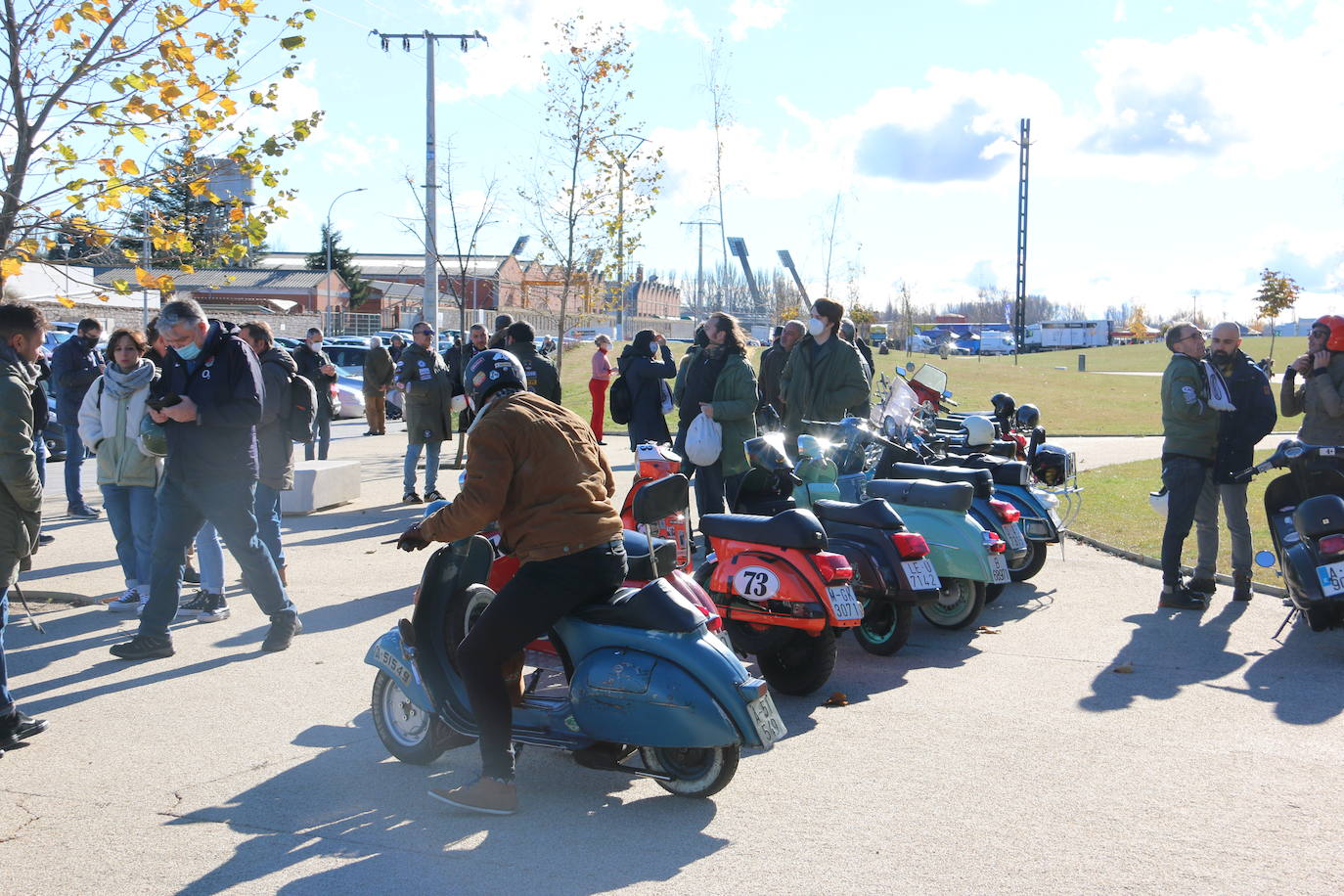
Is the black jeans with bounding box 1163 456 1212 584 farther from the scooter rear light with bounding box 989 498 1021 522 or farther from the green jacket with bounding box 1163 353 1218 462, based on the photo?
the scooter rear light with bounding box 989 498 1021 522

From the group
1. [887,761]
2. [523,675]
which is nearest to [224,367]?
[523,675]

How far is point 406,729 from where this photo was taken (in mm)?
5191

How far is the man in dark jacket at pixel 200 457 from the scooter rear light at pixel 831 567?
3.26 meters

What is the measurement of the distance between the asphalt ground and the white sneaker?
343 millimetres

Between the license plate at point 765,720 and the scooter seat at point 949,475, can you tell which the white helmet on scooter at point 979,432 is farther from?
the license plate at point 765,720

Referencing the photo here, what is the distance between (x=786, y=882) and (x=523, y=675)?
1.63 m

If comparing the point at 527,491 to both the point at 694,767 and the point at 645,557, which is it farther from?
the point at 694,767

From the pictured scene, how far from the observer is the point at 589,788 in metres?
4.95

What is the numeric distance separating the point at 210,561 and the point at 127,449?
3.12 ft

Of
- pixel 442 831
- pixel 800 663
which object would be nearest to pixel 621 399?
pixel 800 663

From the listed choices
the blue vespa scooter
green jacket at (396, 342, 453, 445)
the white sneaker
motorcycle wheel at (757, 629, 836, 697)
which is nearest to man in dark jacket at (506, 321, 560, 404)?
green jacket at (396, 342, 453, 445)

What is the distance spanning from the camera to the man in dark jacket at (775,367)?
13.5 meters

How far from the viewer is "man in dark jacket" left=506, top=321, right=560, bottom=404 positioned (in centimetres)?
1106

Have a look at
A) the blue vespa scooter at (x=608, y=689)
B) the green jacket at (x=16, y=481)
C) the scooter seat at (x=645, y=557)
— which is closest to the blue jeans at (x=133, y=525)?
the green jacket at (x=16, y=481)
